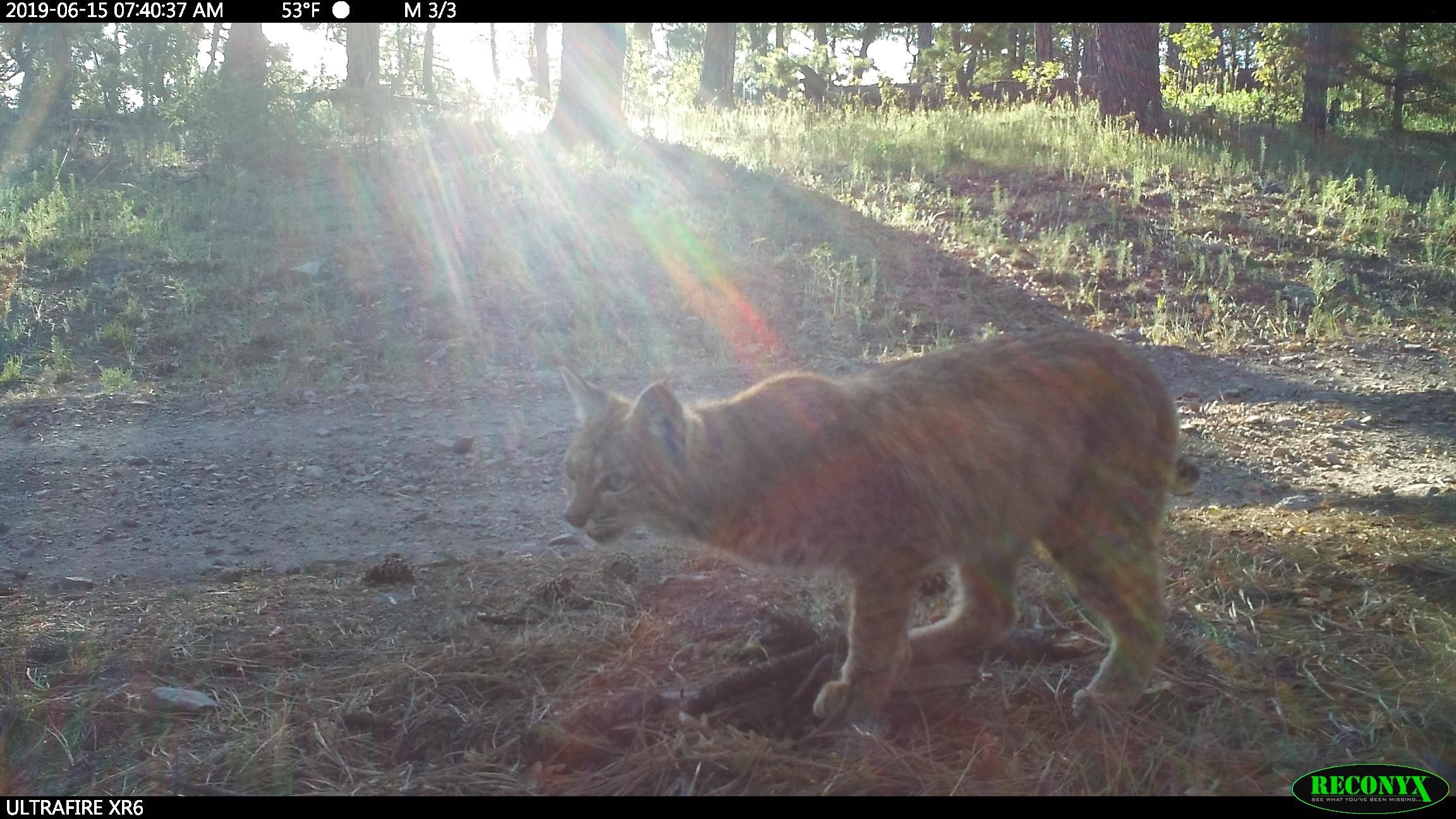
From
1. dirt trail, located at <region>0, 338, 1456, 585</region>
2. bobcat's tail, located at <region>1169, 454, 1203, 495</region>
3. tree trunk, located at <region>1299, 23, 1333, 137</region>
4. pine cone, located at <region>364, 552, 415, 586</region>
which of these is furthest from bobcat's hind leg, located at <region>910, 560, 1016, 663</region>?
tree trunk, located at <region>1299, 23, 1333, 137</region>

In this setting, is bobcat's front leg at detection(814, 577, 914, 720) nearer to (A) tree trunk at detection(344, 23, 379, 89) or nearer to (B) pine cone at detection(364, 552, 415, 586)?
(B) pine cone at detection(364, 552, 415, 586)

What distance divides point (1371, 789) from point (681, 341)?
7486 millimetres

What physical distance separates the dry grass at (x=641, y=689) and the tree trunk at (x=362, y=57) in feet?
45.9

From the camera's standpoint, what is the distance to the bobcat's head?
4035 millimetres

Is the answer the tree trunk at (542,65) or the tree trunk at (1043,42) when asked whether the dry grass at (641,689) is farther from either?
the tree trunk at (1043,42)

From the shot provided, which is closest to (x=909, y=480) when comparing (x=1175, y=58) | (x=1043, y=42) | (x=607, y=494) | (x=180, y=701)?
(x=607, y=494)

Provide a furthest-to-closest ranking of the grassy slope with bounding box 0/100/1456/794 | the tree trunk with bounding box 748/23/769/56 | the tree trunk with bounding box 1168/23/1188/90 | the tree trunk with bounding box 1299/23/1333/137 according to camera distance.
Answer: the tree trunk with bounding box 748/23/769/56 < the tree trunk with bounding box 1168/23/1188/90 < the tree trunk with bounding box 1299/23/1333/137 < the grassy slope with bounding box 0/100/1456/794

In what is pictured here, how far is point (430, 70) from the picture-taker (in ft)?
106

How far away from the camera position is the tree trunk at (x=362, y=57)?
57.5 ft

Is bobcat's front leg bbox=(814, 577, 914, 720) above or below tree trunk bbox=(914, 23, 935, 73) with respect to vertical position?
below

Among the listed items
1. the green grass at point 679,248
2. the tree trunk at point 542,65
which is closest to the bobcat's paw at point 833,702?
the green grass at point 679,248

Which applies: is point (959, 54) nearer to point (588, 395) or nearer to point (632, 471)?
point (588, 395)

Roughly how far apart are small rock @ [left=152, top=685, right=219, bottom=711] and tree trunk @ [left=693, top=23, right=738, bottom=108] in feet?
68.6
